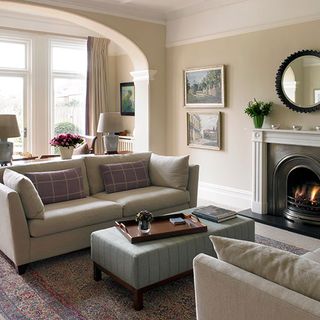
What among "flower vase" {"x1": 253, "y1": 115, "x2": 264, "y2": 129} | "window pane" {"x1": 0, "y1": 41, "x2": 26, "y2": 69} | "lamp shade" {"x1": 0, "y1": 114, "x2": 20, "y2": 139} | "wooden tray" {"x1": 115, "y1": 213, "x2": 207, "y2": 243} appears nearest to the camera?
"wooden tray" {"x1": 115, "y1": 213, "x2": 207, "y2": 243}

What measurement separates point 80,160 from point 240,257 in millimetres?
2958

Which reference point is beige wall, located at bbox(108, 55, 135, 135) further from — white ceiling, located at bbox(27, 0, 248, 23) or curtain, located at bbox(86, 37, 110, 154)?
white ceiling, located at bbox(27, 0, 248, 23)

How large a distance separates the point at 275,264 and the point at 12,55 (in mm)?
6705

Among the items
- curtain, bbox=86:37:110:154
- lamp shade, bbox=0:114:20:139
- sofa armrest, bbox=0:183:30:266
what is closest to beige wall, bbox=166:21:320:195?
curtain, bbox=86:37:110:154

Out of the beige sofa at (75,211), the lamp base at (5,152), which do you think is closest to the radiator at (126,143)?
the beige sofa at (75,211)

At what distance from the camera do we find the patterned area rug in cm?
259

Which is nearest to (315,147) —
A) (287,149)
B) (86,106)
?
(287,149)

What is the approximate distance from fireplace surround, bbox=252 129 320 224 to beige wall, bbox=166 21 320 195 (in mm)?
226

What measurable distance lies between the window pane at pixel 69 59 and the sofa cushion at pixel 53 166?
Answer: 382 cm

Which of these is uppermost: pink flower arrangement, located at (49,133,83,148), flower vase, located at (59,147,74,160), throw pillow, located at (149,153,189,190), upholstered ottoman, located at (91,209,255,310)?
pink flower arrangement, located at (49,133,83,148)

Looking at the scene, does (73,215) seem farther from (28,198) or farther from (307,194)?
(307,194)

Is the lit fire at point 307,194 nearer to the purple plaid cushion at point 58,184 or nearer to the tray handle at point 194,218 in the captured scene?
the tray handle at point 194,218

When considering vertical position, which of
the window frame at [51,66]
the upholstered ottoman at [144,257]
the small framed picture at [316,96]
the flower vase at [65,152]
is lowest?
Answer: the upholstered ottoman at [144,257]

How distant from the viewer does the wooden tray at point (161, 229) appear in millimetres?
→ 2824
